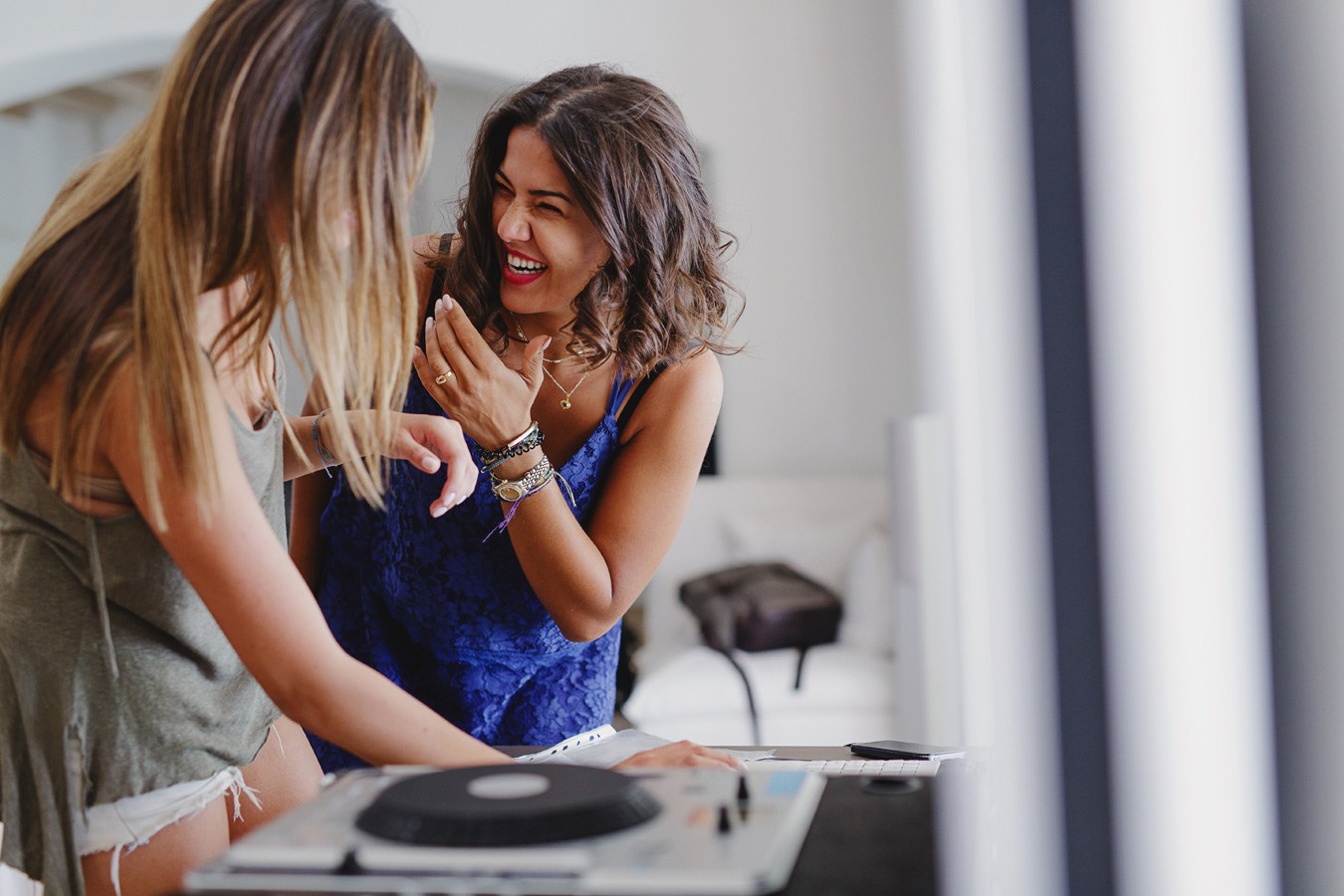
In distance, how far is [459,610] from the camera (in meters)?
1.31

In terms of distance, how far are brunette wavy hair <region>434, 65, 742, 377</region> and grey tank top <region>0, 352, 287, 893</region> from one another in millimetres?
527

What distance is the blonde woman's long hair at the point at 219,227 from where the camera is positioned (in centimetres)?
75

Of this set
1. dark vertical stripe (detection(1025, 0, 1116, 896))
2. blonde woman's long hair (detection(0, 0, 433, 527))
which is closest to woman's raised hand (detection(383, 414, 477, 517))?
blonde woman's long hair (detection(0, 0, 433, 527))

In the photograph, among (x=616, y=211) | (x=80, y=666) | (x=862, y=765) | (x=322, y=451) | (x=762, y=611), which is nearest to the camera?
(x=80, y=666)

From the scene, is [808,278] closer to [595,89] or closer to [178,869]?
[595,89]

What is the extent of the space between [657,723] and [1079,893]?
3.16 metres

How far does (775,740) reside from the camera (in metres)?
3.41

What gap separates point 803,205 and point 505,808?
4082 mm

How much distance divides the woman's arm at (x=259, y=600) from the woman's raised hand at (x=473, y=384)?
0.43 metres

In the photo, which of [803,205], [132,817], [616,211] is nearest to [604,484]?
[616,211]

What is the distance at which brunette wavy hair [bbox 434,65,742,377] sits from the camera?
51.2 inches

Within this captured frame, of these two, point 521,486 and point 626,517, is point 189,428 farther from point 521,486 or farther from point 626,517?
point 626,517

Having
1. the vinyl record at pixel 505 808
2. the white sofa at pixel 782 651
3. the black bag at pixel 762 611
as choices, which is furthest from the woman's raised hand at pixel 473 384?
the black bag at pixel 762 611

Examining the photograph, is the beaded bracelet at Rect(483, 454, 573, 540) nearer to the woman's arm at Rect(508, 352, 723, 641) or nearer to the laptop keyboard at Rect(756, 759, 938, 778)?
the woman's arm at Rect(508, 352, 723, 641)
